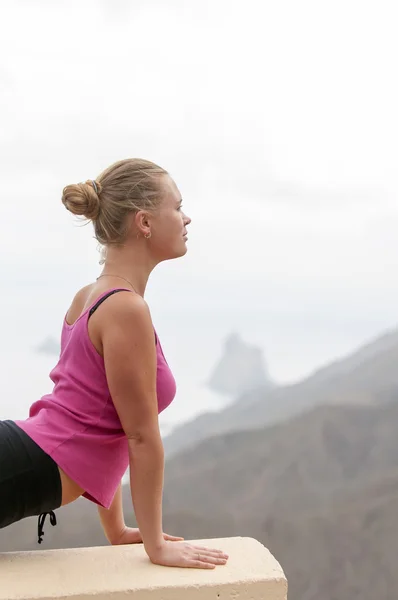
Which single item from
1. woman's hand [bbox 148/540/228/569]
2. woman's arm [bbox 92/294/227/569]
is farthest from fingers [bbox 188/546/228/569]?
woman's arm [bbox 92/294/227/569]

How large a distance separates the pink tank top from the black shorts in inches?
0.7

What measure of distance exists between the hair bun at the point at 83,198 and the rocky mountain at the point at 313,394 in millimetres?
4286

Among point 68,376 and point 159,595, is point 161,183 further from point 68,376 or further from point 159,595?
point 159,595

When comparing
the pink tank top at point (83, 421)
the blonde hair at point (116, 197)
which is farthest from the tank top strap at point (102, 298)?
the blonde hair at point (116, 197)

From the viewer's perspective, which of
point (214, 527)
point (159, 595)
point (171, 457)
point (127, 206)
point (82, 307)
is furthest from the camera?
point (171, 457)

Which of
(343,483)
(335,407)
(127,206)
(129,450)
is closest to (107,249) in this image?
(127,206)

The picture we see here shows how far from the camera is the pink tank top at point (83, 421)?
1.52 metres

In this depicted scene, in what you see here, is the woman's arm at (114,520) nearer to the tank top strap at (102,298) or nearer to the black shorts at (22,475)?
the black shorts at (22,475)

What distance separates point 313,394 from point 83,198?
15.8ft

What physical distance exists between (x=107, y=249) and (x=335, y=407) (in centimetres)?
441

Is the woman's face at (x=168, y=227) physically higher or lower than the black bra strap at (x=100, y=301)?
higher

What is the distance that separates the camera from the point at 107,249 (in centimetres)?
162

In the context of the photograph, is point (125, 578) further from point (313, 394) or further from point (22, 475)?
point (313, 394)

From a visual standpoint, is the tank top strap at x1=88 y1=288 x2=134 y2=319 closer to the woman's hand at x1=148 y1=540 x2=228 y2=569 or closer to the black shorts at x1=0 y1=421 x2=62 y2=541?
the black shorts at x1=0 y1=421 x2=62 y2=541
